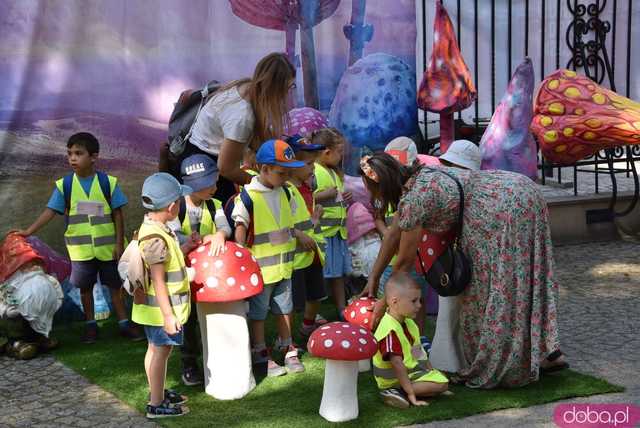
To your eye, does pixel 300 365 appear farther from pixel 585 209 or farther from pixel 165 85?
pixel 585 209

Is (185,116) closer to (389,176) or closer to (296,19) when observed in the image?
(389,176)

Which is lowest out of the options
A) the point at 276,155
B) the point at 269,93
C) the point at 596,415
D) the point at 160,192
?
the point at 596,415

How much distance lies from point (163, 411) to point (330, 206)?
223cm

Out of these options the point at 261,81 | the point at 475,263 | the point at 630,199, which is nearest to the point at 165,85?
the point at 261,81

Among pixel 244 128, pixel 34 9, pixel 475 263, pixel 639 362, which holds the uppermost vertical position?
pixel 34 9

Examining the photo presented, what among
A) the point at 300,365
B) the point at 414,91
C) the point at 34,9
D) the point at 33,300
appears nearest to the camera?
the point at 300,365

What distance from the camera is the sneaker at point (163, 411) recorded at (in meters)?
5.18

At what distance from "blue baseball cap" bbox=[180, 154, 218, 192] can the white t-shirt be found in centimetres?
23

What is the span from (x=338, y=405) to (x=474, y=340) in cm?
93

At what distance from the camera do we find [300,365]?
5992mm

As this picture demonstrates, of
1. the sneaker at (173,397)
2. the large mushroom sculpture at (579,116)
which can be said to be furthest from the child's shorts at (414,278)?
the large mushroom sculpture at (579,116)

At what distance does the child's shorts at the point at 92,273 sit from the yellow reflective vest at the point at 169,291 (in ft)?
5.88

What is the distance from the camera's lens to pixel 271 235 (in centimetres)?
583

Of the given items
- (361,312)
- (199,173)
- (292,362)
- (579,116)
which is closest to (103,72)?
(199,173)
